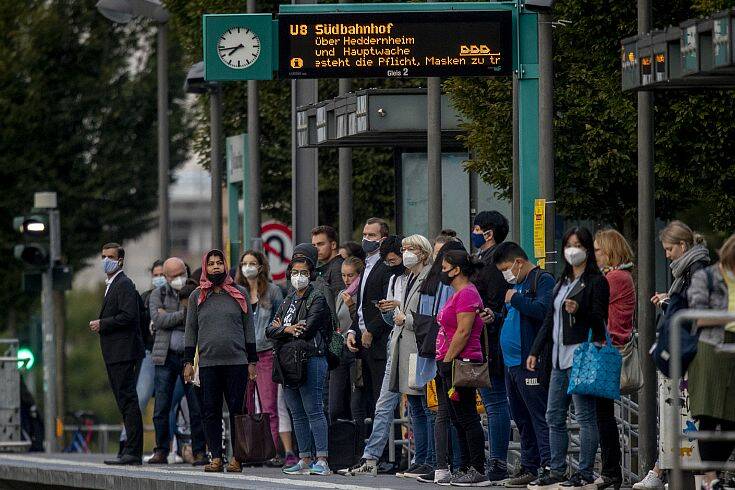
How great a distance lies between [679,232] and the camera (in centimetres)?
1397

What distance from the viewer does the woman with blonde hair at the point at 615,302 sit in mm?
14766

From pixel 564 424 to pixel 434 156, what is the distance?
8.81 m

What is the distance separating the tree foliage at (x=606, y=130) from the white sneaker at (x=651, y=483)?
33.1ft

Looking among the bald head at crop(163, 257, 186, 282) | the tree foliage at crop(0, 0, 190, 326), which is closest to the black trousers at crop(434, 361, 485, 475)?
the bald head at crop(163, 257, 186, 282)

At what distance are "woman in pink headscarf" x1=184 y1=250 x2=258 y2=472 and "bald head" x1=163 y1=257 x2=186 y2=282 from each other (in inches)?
83.4

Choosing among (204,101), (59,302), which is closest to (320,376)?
(204,101)

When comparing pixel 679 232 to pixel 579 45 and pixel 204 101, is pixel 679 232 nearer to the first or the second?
pixel 579 45

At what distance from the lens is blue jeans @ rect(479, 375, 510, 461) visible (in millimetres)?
16094

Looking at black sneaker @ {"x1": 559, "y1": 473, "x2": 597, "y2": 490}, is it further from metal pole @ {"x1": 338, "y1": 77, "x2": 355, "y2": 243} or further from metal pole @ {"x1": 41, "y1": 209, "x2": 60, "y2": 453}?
metal pole @ {"x1": 41, "y1": 209, "x2": 60, "y2": 453}

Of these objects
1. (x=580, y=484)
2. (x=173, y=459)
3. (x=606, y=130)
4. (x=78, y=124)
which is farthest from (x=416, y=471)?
(x=78, y=124)

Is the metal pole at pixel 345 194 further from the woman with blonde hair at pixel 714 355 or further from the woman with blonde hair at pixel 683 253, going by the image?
the woman with blonde hair at pixel 714 355

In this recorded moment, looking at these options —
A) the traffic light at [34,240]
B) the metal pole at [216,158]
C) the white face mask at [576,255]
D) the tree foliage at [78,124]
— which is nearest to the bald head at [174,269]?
the white face mask at [576,255]

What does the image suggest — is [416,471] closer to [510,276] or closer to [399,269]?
[399,269]

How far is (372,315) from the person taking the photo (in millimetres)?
17906
